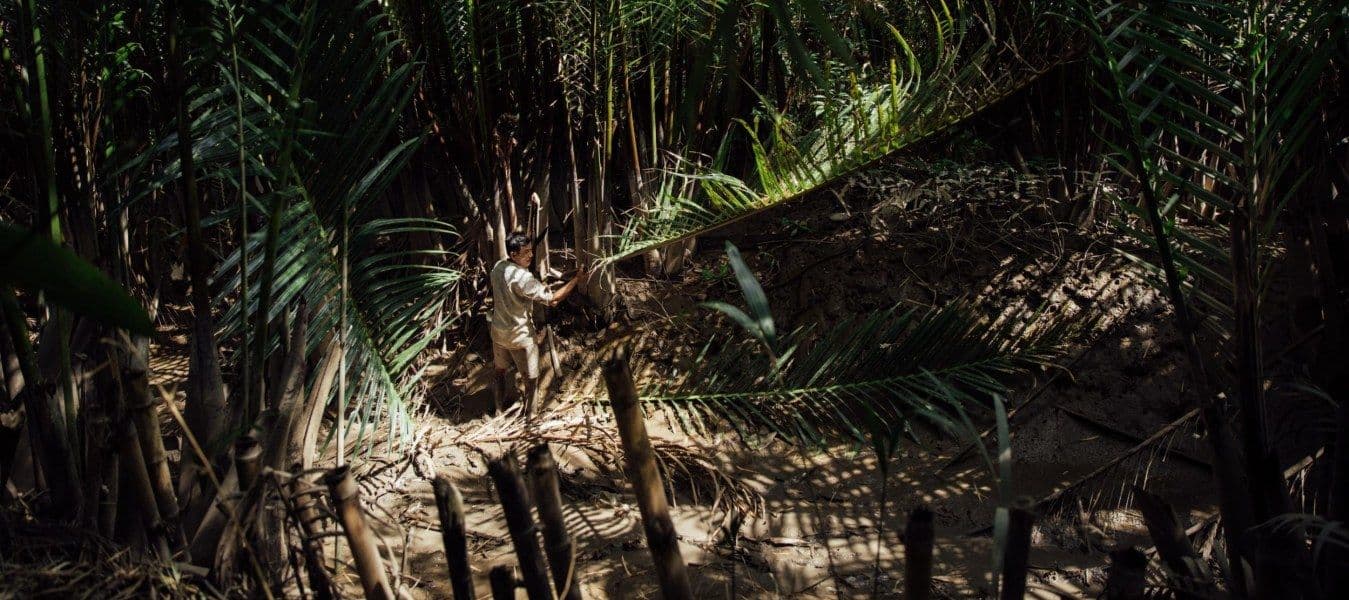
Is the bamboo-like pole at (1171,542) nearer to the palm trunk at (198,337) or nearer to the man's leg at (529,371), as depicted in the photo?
the palm trunk at (198,337)

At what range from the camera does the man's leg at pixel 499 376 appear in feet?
13.1

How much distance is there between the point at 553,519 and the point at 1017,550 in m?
0.63

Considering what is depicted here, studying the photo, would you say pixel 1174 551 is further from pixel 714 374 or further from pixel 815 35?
pixel 815 35

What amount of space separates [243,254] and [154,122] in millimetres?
2754

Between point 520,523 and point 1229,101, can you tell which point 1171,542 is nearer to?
point 1229,101

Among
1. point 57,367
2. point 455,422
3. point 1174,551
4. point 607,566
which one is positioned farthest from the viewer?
point 455,422

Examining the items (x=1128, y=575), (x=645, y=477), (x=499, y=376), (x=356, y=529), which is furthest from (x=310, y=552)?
(x=499, y=376)

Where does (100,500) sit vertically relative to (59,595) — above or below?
above

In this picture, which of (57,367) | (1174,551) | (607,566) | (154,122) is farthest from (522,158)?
(1174,551)

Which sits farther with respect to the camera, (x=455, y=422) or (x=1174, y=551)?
(x=455, y=422)

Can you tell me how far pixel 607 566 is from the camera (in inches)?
112

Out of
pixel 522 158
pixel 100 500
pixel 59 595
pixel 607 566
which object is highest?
pixel 522 158

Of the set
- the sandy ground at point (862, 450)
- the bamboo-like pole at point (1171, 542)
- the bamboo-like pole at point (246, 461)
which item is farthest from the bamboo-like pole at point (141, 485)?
the bamboo-like pole at point (1171, 542)

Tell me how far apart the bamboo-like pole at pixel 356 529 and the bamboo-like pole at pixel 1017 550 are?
88 centimetres
